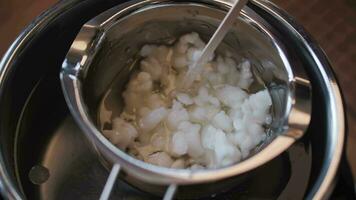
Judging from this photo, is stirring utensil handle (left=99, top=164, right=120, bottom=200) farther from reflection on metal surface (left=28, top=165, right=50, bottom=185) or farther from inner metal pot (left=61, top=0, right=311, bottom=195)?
reflection on metal surface (left=28, top=165, right=50, bottom=185)

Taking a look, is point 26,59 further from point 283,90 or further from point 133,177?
point 283,90

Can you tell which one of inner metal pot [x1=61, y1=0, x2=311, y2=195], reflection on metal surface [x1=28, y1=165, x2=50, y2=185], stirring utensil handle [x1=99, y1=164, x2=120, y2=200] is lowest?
reflection on metal surface [x1=28, y1=165, x2=50, y2=185]

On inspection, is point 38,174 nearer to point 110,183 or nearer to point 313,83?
point 110,183

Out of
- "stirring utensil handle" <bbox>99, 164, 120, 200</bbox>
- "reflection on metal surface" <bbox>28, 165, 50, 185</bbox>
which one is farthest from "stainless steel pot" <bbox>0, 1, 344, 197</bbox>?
"stirring utensil handle" <bbox>99, 164, 120, 200</bbox>

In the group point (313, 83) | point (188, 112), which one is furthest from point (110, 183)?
point (313, 83)

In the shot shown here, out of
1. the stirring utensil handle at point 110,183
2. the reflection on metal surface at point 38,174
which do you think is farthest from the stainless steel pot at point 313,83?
the stirring utensil handle at point 110,183

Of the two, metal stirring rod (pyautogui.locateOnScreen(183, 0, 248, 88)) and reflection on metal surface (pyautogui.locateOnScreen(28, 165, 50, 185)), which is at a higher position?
metal stirring rod (pyautogui.locateOnScreen(183, 0, 248, 88))
